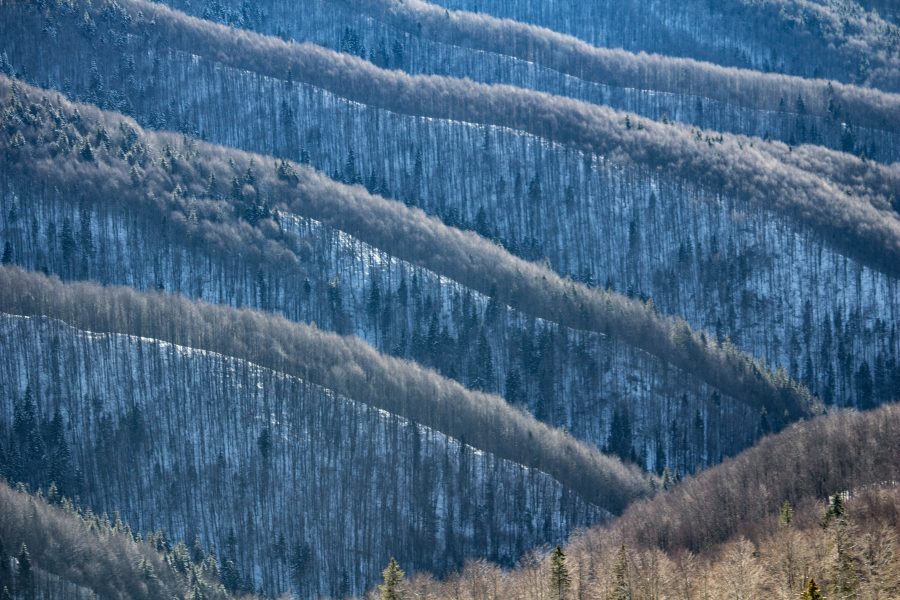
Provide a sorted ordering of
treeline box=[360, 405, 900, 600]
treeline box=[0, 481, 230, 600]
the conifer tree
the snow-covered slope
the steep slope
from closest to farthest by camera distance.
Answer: treeline box=[360, 405, 900, 600] → the conifer tree → treeline box=[0, 481, 230, 600] → the snow-covered slope → the steep slope

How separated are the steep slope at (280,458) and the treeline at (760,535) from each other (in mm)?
11652

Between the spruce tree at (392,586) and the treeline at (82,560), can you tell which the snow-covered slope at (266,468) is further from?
the spruce tree at (392,586)

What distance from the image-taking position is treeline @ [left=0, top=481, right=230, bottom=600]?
154375 millimetres

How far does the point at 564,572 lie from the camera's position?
379 feet

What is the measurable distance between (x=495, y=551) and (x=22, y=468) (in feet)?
206

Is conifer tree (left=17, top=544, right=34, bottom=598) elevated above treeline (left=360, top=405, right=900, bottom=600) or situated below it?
below

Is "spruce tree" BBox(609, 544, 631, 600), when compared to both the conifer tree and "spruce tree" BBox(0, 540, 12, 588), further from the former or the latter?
"spruce tree" BBox(0, 540, 12, 588)

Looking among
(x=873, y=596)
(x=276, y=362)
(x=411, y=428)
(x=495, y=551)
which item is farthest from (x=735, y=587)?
(x=276, y=362)

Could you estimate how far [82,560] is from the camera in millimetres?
159125

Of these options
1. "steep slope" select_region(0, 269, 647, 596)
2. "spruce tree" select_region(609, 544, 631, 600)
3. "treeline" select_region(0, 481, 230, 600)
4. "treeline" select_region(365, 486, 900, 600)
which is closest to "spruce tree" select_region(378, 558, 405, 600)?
"treeline" select_region(365, 486, 900, 600)

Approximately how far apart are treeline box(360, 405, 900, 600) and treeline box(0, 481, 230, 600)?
28083mm

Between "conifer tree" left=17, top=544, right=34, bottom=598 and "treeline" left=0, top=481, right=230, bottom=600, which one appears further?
"treeline" left=0, top=481, right=230, bottom=600

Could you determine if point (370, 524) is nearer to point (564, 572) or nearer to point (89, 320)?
point (89, 320)

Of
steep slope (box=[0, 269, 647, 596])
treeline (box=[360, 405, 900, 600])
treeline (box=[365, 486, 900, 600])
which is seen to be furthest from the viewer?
steep slope (box=[0, 269, 647, 596])
